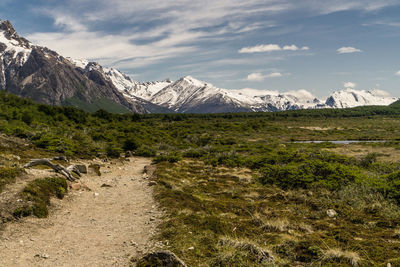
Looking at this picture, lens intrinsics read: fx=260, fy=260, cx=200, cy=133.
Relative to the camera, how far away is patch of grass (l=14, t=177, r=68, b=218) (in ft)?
39.4

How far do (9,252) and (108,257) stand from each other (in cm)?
347

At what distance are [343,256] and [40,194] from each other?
1421cm

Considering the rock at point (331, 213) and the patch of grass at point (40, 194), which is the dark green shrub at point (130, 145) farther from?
the rock at point (331, 213)

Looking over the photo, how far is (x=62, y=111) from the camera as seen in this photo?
2480 inches

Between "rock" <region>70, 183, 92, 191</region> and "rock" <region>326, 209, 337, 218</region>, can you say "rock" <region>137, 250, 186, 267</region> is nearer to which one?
"rock" <region>326, 209, 337, 218</region>

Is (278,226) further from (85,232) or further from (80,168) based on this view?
(80,168)

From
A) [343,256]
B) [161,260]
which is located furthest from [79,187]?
[343,256]

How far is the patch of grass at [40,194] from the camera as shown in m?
12.0

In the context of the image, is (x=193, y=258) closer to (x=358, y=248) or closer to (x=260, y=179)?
(x=358, y=248)

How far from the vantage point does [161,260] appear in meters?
8.11

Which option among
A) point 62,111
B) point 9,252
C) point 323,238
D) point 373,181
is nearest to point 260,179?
point 373,181

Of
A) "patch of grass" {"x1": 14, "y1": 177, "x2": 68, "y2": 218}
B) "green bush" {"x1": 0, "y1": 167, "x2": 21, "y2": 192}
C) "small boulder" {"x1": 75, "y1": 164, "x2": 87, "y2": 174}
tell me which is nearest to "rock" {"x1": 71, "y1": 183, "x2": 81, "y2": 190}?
"patch of grass" {"x1": 14, "y1": 177, "x2": 68, "y2": 218}

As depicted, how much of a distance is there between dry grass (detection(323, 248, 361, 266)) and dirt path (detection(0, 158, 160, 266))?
20.7 ft

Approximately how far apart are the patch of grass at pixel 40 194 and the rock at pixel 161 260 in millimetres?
6834
